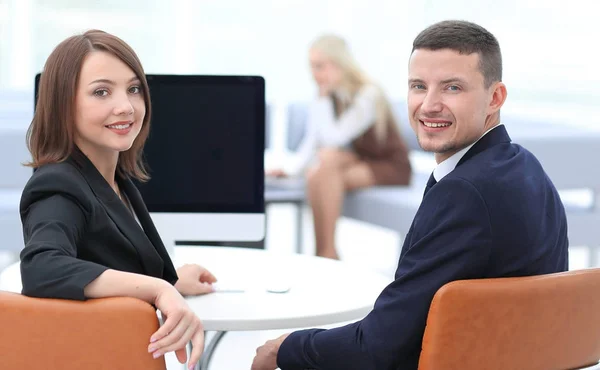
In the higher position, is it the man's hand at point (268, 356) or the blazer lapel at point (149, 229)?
the blazer lapel at point (149, 229)

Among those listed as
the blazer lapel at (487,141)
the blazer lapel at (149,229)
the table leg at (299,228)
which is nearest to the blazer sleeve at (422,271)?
the blazer lapel at (487,141)

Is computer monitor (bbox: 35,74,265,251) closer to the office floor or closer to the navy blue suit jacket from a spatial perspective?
the navy blue suit jacket

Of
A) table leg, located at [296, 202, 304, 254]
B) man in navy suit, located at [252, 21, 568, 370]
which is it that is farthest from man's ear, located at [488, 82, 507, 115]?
table leg, located at [296, 202, 304, 254]

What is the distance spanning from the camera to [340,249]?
661 cm

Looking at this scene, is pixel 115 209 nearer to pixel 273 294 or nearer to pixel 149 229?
pixel 149 229

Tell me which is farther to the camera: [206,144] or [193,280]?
[206,144]

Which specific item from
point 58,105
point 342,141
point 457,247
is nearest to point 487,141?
point 457,247

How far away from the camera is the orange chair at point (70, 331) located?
1.52m

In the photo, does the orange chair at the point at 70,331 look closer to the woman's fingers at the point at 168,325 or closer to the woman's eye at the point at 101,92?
the woman's fingers at the point at 168,325

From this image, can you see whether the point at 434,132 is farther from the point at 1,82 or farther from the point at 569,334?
the point at 1,82

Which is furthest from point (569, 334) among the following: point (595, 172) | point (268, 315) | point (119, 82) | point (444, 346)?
point (595, 172)

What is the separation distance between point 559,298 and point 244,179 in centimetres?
122

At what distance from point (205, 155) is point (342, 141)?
3.16 meters

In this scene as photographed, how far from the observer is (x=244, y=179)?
2662mm
